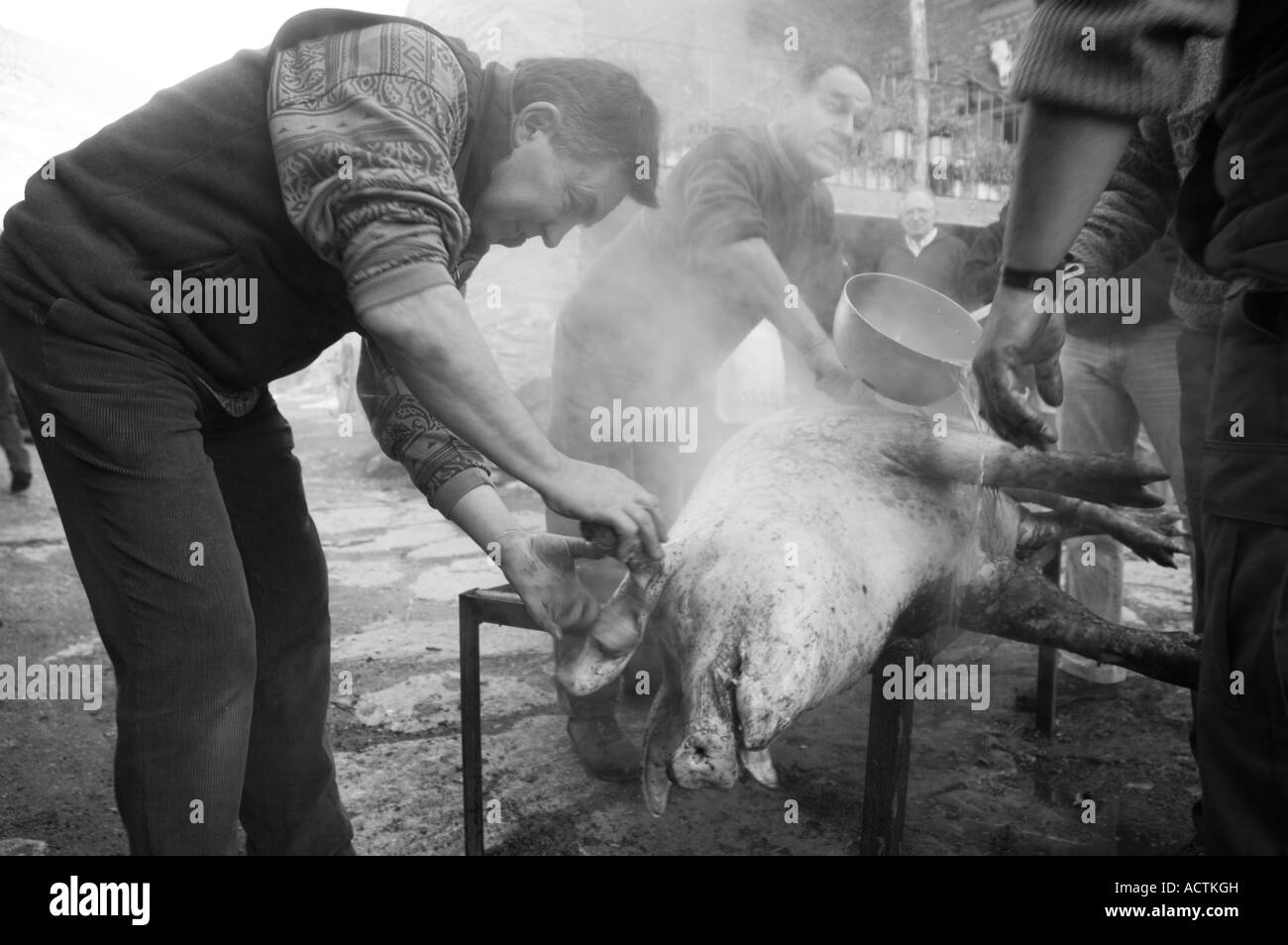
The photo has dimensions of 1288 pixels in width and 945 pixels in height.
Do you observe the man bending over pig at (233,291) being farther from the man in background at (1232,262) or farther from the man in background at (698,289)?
the man in background at (698,289)

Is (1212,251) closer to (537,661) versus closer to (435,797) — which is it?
(435,797)

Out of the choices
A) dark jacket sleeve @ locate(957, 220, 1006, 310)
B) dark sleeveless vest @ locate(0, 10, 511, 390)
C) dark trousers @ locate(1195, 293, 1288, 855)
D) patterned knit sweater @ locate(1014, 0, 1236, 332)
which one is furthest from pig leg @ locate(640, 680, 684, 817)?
dark jacket sleeve @ locate(957, 220, 1006, 310)

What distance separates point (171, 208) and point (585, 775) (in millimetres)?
2112

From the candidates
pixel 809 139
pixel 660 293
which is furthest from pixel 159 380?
pixel 809 139

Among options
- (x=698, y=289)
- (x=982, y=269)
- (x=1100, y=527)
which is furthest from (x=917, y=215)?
(x=1100, y=527)

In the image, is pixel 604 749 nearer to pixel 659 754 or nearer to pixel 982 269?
pixel 659 754

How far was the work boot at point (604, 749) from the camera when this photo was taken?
9.41ft

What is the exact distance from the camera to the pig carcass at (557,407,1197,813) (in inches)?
68.7

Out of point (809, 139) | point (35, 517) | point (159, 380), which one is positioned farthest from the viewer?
point (35, 517)

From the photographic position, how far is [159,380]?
5.18ft

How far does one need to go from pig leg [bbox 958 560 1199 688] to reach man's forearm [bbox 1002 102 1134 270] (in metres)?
1.13

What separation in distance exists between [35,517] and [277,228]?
6.29 meters

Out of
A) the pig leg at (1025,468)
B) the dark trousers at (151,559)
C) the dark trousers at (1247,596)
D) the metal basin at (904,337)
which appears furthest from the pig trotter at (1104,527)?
the dark trousers at (151,559)

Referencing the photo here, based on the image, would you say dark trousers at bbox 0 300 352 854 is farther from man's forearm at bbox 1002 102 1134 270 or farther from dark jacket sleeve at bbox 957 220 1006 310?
dark jacket sleeve at bbox 957 220 1006 310
